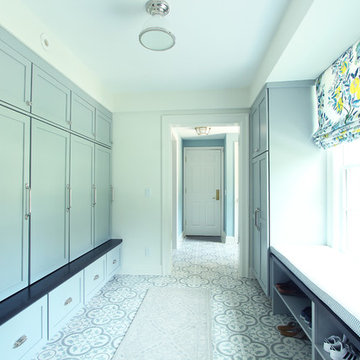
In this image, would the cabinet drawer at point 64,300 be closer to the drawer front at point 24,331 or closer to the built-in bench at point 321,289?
the drawer front at point 24,331

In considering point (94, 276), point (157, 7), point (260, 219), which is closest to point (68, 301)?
point (94, 276)

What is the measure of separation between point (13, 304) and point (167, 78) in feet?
8.31

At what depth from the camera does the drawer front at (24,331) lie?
4.25 feet

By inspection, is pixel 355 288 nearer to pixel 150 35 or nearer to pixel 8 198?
pixel 150 35

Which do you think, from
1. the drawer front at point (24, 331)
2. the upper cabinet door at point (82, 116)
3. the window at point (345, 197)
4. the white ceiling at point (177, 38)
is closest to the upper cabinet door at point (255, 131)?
the white ceiling at point (177, 38)

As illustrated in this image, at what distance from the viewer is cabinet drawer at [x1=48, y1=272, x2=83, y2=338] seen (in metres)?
1.70

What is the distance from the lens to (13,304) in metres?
1.40

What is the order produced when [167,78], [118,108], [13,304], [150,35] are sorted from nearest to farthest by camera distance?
[13,304] → [150,35] → [167,78] → [118,108]

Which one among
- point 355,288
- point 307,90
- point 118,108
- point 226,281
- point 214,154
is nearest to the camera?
point 355,288

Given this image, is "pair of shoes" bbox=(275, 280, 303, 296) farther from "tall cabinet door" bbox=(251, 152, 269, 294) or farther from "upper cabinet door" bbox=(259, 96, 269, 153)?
"upper cabinet door" bbox=(259, 96, 269, 153)

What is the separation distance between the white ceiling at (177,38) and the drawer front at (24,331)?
6.86ft

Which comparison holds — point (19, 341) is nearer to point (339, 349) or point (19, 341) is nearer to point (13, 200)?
point (13, 200)

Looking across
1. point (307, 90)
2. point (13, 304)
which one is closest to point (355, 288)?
point (307, 90)

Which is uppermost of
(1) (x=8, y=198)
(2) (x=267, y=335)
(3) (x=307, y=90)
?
(3) (x=307, y=90)
